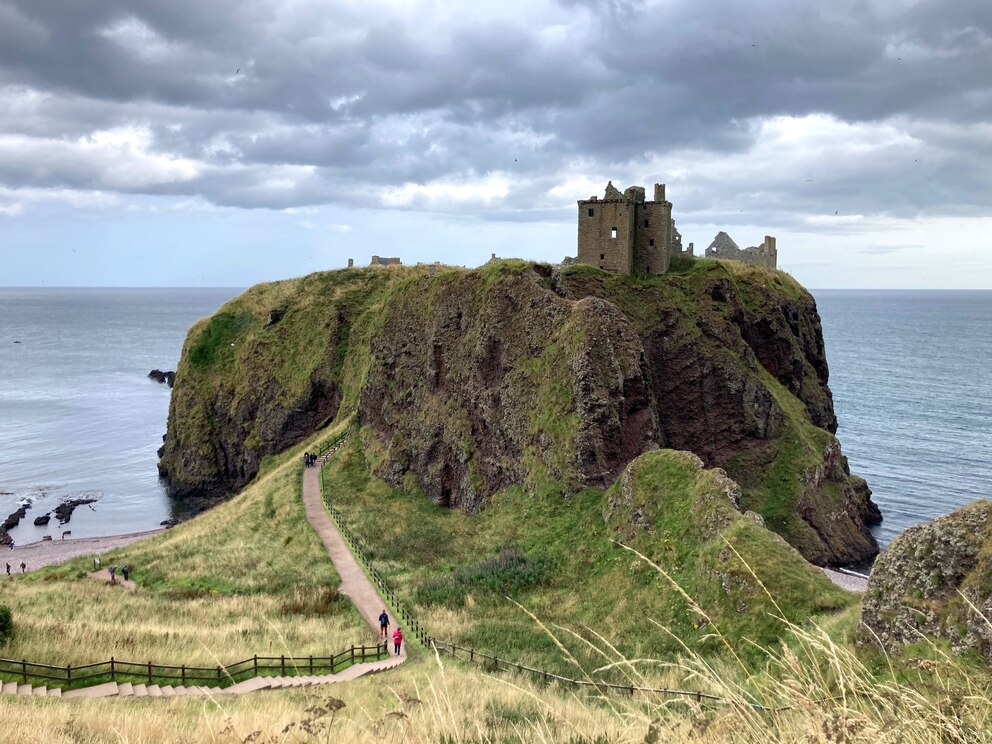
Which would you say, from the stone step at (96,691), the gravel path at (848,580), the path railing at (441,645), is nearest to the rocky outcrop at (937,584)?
the path railing at (441,645)

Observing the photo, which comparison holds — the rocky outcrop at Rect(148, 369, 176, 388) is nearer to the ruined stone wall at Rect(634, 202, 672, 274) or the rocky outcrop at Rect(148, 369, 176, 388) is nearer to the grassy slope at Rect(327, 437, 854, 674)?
the ruined stone wall at Rect(634, 202, 672, 274)

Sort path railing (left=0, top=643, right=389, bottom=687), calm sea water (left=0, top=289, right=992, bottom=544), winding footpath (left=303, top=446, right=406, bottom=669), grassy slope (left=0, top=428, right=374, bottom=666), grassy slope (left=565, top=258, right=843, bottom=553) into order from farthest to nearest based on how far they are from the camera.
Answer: calm sea water (left=0, top=289, right=992, bottom=544) → grassy slope (left=565, top=258, right=843, bottom=553) → winding footpath (left=303, top=446, right=406, bottom=669) → grassy slope (left=0, top=428, right=374, bottom=666) → path railing (left=0, top=643, right=389, bottom=687)

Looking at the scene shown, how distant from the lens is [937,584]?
17953 millimetres

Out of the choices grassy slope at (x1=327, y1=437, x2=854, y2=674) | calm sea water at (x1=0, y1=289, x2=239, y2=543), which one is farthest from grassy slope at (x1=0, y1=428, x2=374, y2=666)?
calm sea water at (x1=0, y1=289, x2=239, y2=543)

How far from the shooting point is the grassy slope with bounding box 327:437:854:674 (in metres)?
25.2

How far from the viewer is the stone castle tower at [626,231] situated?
57781mm

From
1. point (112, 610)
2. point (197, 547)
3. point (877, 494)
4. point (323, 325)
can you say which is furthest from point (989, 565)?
point (323, 325)

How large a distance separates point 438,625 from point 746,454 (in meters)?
32.6

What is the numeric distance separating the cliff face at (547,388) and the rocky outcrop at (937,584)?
64.7 ft

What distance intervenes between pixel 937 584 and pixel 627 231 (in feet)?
140

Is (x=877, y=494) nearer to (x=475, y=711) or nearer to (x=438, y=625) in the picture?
(x=438, y=625)

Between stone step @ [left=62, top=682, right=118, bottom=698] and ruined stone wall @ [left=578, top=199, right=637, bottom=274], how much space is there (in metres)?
45.0

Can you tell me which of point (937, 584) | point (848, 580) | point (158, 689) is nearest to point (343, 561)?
point (158, 689)

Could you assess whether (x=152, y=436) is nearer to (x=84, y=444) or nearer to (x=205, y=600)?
(x=84, y=444)
